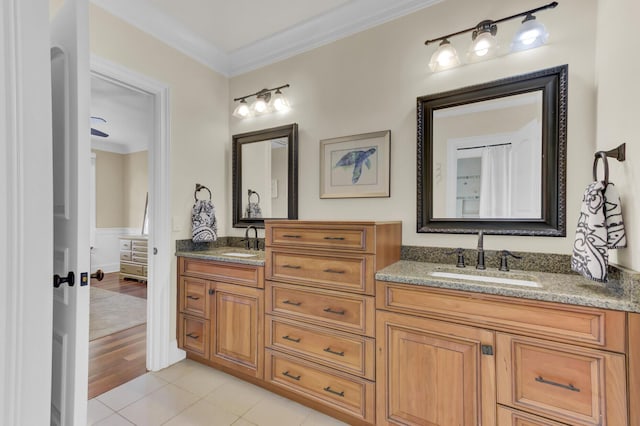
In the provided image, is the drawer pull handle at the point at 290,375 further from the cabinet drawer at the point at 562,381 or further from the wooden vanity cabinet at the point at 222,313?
the cabinet drawer at the point at 562,381

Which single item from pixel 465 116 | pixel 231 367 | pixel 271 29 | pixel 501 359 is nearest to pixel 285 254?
pixel 231 367

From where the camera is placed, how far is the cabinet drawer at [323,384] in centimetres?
169

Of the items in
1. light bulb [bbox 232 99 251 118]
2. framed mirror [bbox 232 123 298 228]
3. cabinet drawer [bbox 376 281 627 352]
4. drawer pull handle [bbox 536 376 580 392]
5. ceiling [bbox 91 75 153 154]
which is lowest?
drawer pull handle [bbox 536 376 580 392]

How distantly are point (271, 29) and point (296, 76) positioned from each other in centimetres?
41

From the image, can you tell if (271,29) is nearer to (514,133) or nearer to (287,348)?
(514,133)

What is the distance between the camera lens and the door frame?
2.43 m

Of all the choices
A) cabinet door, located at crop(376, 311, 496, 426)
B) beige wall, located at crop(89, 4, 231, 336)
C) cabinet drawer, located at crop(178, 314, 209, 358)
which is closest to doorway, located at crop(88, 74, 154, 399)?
beige wall, located at crop(89, 4, 231, 336)

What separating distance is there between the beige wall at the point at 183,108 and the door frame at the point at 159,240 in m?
0.05

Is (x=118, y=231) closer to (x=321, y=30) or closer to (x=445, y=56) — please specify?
(x=321, y=30)


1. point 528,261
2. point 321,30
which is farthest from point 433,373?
point 321,30

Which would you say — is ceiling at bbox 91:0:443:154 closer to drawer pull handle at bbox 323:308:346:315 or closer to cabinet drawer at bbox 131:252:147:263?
drawer pull handle at bbox 323:308:346:315

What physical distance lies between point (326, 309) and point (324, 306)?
0.02 meters

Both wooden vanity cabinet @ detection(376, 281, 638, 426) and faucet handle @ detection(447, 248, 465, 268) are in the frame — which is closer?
wooden vanity cabinet @ detection(376, 281, 638, 426)

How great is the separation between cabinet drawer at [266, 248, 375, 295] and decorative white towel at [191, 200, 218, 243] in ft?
2.80
